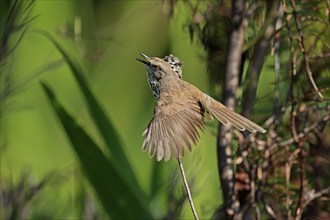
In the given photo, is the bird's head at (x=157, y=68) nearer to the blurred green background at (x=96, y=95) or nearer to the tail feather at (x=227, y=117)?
the tail feather at (x=227, y=117)

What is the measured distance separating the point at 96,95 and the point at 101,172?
384mm

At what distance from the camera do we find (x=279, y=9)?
1.88 meters

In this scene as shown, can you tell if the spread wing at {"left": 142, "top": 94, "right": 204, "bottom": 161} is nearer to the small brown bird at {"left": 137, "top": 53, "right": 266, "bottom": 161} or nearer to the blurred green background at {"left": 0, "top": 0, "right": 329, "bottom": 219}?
the small brown bird at {"left": 137, "top": 53, "right": 266, "bottom": 161}

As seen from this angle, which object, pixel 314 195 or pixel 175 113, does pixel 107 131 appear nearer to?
pixel 175 113

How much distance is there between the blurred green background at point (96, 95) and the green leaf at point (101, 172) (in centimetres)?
13

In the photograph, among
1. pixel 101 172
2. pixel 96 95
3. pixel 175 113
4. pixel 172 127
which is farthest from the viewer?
pixel 96 95

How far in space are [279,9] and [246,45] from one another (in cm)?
10

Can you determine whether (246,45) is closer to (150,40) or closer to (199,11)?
(199,11)

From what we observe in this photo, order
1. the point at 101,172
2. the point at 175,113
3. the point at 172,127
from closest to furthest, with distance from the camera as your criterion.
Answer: the point at 172,127, the point at 175,113, the point at 101,172

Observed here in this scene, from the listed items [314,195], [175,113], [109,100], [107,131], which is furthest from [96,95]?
[314,195]

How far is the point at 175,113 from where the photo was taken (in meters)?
1.71

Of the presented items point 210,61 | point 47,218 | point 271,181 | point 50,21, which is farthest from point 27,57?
point 271,181

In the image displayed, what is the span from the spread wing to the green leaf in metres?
0.29

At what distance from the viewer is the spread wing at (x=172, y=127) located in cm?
143
